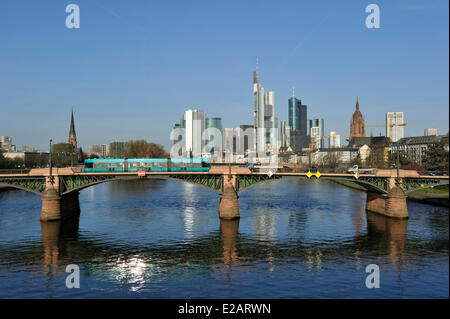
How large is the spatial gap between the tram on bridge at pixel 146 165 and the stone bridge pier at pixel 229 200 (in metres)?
12.9

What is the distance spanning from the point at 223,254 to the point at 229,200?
2171 cm

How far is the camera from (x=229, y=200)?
68688 millimetres

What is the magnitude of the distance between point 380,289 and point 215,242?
962 inches

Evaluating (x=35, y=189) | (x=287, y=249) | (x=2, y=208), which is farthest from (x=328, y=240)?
(x=2, y=208)

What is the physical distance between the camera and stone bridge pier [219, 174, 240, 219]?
68188mm

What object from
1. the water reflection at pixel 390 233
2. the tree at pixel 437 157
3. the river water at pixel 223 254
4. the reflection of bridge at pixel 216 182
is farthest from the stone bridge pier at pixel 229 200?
the tree at pixel 437 157

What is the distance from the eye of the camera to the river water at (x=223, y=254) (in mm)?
34656

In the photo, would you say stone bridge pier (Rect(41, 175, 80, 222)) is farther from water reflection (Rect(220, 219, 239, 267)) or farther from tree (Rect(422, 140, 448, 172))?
tree (Rect(422, 140, 448, 172))

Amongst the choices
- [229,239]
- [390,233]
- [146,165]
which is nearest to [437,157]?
[390,233]

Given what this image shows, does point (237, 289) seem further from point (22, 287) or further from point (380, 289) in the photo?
point (22, 287)

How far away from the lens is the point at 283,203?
93250 millimetres

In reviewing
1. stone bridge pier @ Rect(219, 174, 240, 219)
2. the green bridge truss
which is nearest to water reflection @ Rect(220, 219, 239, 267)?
stone bridge pier @ Rect(219, 174, 240, 219)

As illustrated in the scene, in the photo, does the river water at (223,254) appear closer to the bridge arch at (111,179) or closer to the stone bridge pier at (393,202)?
the stone bridge pier at (393,202)

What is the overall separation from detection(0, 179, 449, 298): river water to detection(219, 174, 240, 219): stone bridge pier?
2.12 metres
